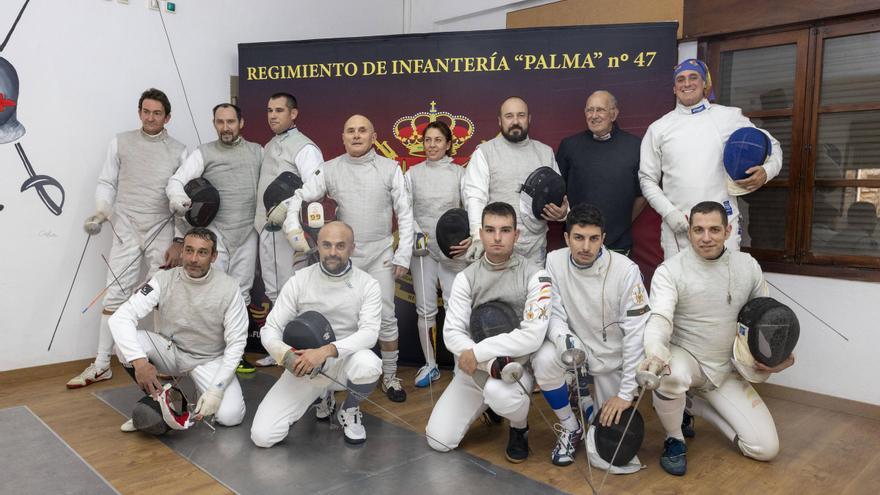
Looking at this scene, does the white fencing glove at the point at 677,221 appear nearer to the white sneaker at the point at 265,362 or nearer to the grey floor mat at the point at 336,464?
the grey floor mat at the point at 336,464

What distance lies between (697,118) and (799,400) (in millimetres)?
1622

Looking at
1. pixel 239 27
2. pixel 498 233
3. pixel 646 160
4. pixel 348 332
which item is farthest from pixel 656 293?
pixel 239 27

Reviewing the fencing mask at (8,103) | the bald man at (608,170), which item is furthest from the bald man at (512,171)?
the fencing mask at (8,103)

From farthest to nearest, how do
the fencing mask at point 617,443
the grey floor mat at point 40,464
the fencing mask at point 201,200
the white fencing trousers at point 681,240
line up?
the fencing mask at point 201,200
the white fencing trousers at point 681,240
the fencing mask at point 617,443
the grey floor mat at point 40,464

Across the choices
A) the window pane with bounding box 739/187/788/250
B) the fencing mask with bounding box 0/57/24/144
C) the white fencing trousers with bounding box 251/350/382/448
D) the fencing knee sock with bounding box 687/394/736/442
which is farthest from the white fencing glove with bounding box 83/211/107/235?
the window pane with bounding box 739/187/788/250

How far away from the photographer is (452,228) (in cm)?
325

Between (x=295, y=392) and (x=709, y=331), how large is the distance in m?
1.76

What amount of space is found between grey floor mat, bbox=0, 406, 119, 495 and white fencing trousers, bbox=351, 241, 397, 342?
1.52 metres

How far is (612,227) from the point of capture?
3381 mm

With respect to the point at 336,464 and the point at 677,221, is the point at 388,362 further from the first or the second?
the point at 677,221

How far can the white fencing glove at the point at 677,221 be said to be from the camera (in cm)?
305

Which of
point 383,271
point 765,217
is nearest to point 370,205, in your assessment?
point 383,271

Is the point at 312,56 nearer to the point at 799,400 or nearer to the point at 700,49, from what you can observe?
the point at 700,49

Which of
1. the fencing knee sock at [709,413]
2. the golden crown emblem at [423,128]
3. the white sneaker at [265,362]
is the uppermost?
the golden crown emblem at [423,128]
